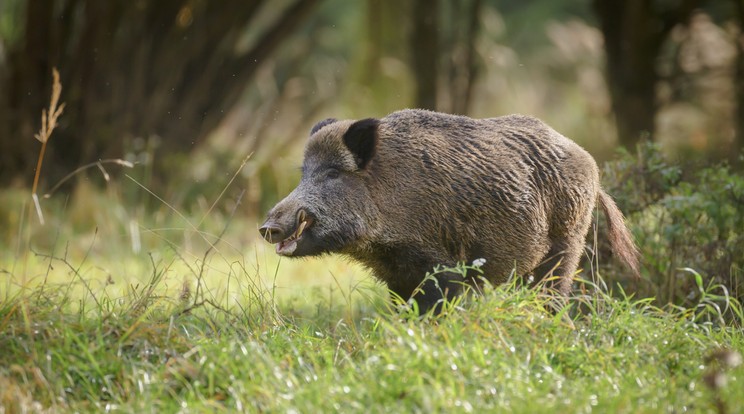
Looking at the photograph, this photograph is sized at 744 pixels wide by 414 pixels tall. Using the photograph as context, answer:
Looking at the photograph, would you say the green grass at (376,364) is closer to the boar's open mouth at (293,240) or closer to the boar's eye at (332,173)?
the boar's open mouth at (293,240)

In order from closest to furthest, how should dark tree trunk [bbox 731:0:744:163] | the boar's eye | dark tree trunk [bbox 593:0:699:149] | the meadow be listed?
the meadow → the boar's eye → dark tree trunk [bbox 593:0:699:149] → dark tree trunk [bbox 731:0:744:163]

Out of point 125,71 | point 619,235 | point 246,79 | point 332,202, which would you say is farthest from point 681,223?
point 246,79

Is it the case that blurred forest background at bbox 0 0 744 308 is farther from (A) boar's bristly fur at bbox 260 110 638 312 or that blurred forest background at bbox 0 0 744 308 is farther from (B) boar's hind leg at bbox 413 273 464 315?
(B) boar's hind leg at bbox 413 273 464 315

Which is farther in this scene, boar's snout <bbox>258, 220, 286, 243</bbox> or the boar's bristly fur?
the boar's bristly fur

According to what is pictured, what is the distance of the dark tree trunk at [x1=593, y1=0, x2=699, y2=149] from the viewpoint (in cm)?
1415

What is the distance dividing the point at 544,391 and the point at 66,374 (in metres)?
1.84

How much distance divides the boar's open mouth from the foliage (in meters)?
2.25

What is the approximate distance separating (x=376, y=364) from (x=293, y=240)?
57.7 inches

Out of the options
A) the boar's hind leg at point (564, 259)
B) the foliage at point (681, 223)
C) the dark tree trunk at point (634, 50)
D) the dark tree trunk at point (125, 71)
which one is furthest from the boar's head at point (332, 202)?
the dark tree trunk at point (634, 50)

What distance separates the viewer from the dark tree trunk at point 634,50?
14148 mm

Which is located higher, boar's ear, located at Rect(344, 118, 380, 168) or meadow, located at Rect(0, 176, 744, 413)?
boar's ear, located at Rect(344, 118, 380, 168)

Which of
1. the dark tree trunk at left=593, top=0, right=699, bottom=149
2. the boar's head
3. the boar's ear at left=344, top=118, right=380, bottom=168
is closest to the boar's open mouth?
the boar's head

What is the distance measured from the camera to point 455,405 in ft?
12.6

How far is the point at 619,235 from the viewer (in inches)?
248
